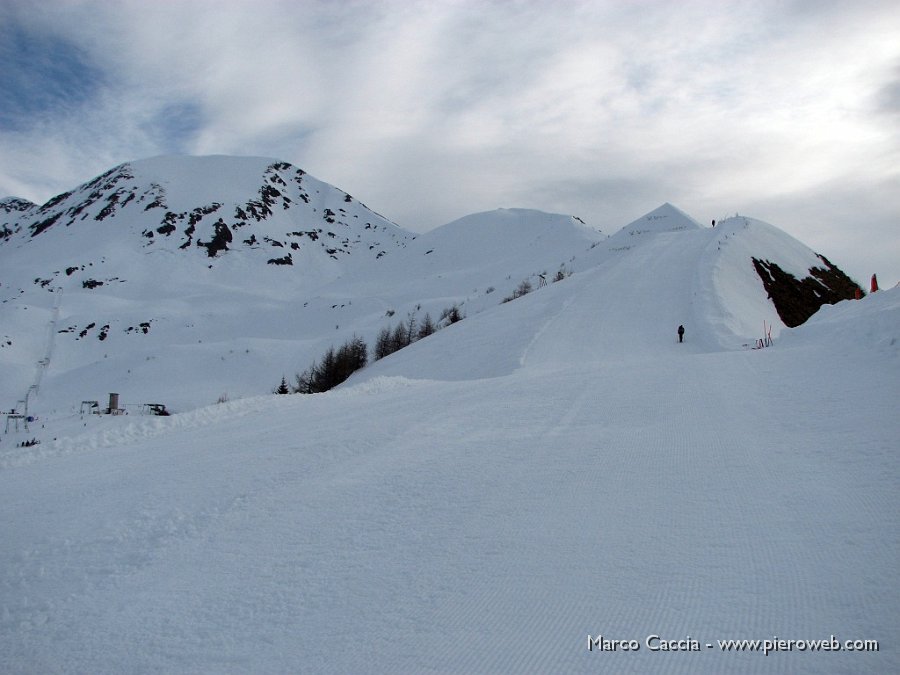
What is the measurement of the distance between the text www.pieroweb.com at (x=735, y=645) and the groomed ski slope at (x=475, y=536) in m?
0.05

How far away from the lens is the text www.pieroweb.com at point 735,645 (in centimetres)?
398

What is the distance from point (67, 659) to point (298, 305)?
70919 millimetres

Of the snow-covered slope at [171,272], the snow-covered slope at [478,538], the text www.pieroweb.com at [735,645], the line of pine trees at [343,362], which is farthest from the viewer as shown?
the snow-covered slope at [171,272]

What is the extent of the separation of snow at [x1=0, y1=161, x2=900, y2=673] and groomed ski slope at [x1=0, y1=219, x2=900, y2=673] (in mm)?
28

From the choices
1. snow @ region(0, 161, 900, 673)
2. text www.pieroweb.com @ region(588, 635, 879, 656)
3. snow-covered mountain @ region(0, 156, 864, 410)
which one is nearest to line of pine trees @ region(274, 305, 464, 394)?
snow-covered mountain @ region(0, 156, 864, 410)

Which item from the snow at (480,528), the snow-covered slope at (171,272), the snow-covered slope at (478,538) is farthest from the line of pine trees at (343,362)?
the snow-covered slope at (478,538)

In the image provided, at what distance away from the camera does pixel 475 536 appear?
609cm

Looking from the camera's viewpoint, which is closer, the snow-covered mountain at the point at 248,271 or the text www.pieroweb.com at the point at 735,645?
the text www.pieroweb.com at the point at 735,645

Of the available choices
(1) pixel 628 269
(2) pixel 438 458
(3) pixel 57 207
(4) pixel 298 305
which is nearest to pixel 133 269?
(4) pixel 298 305

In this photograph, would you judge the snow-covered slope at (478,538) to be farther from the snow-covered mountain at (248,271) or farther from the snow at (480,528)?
the snow-covered mountain at (248,271)

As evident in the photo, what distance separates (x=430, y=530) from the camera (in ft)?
20.7

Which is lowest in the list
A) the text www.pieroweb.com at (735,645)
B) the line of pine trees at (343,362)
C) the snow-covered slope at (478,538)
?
the text www.pieroweb.com at (735,645)

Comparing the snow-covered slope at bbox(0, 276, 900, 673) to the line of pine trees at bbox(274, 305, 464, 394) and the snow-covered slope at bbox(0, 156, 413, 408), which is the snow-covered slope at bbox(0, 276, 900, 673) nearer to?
the line of pine trees at bbox(274, 305, 464, 394)

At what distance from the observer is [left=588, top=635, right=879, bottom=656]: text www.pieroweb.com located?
398 cm
